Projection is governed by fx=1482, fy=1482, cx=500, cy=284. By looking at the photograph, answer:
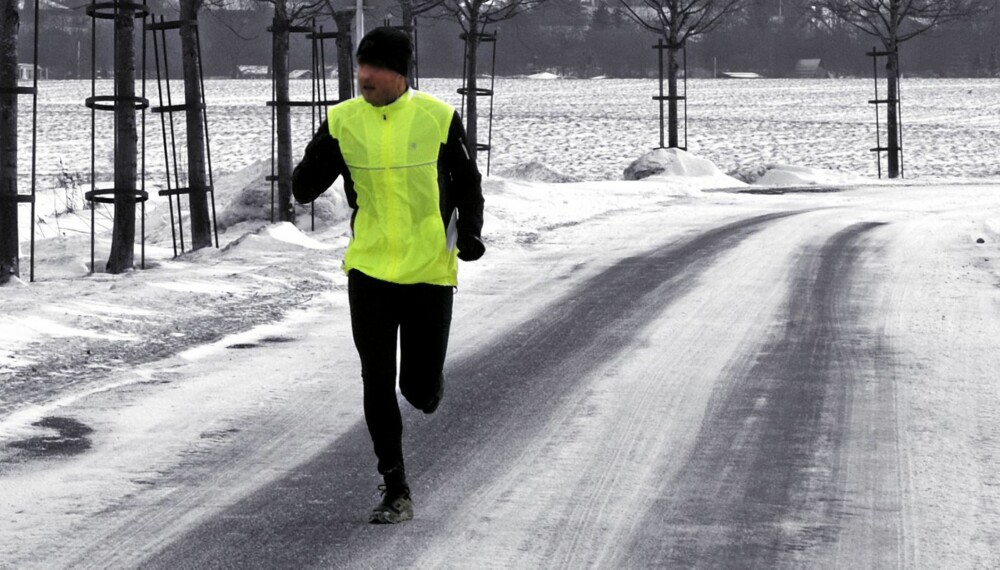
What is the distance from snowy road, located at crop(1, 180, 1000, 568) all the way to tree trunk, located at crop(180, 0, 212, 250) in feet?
16.6

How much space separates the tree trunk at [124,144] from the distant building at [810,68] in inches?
3760

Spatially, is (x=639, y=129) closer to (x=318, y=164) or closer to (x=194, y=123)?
(x=194, y=123)

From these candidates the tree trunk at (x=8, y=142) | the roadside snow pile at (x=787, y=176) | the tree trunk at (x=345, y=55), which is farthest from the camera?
the roadside snow pile at (x=787, y=176)

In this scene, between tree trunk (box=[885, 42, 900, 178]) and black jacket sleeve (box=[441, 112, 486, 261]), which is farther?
tree trunk (box=[885, 42, 900, 178])

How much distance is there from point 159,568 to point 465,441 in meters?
2.11

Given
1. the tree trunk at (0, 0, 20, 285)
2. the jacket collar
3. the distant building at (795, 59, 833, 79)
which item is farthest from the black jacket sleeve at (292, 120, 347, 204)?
the distant building at (795, 59, 833, 79)

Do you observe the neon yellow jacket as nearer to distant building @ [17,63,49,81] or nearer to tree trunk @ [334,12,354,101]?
tree trunk @ [334,12,354,101]

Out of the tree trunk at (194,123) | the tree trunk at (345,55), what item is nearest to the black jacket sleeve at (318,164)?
the tree trunk at (194,123)

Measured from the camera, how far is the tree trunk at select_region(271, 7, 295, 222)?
17.5 metres

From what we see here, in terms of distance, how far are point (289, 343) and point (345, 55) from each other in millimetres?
13012

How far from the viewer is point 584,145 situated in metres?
40.2

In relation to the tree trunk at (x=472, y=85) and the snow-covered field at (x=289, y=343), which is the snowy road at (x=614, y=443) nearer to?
the snow-covered field at (x=289, y=343)

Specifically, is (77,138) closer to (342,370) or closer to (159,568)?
(342,370)

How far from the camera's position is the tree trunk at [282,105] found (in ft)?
57.6
